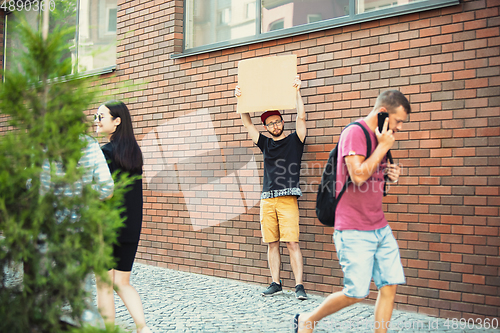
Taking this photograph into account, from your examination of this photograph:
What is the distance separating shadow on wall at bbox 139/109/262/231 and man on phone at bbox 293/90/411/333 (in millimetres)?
2562

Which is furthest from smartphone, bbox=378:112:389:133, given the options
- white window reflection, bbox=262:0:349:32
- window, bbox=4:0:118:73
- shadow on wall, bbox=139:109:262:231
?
window, bbox=4:0:118:73

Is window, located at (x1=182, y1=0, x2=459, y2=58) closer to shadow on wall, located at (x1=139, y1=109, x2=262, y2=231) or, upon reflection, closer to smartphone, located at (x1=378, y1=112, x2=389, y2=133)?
shadow on wall, located at (x1=139, y1=109, x2=262, y2=231)

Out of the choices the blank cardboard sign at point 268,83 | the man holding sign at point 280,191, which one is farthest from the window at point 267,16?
the man holding sign at point 280,191

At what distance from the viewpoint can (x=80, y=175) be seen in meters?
2.12

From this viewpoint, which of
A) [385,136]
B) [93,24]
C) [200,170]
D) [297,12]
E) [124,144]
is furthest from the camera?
[93,24]

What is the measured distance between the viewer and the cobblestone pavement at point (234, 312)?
382 centimetres

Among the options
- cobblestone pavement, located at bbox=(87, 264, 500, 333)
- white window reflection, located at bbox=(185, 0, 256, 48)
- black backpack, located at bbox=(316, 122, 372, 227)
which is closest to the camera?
black backpack, located at bbox=(316, 122, 372, 227)

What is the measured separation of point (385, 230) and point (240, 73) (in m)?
2.50

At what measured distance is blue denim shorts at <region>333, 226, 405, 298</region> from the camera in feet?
9.67

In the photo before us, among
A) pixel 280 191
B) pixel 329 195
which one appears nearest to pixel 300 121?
pixel 280 191

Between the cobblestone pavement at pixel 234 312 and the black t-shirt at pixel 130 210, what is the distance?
0.82 metres

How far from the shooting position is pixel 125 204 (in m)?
3.28

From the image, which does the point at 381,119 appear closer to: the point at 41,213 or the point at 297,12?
the point at 41,213

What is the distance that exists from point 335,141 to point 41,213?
3.40m
